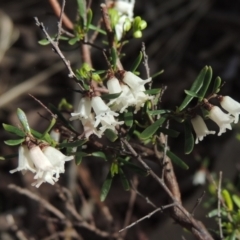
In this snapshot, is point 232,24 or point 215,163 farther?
point 232,24

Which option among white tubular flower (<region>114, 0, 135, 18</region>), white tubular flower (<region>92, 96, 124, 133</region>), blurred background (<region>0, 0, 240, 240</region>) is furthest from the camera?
blurred background (<region>0, 0, 240, 240</region>)

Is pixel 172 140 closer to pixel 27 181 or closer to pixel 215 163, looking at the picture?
Result: pixel 215 163

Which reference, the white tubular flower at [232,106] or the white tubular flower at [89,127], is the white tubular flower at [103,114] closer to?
the white tubular flower at [89,127]

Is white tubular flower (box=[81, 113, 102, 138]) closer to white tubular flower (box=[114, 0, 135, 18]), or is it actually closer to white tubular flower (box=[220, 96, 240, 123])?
white tubular flower (box=[220, 96, 240, 123])

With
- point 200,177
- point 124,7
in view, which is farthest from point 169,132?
point 200,177

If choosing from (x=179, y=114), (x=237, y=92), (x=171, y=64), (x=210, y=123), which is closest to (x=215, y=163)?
(x=210, y=123)

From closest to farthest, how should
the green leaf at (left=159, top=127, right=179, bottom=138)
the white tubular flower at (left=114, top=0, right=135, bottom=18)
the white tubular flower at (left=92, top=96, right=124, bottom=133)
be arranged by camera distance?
the white tubular flower at (left=92, top=96, right=124, bottom=133) → the green leaf at (left=159, top=127, right=179, bottom=138) → the white tubular flower at (left=114, top=0, right=135, bottom=18)

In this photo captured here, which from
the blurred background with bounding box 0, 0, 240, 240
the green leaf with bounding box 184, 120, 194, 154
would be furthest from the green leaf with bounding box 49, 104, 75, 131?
the blurred background with bounding box 0, 0, 240, 240
